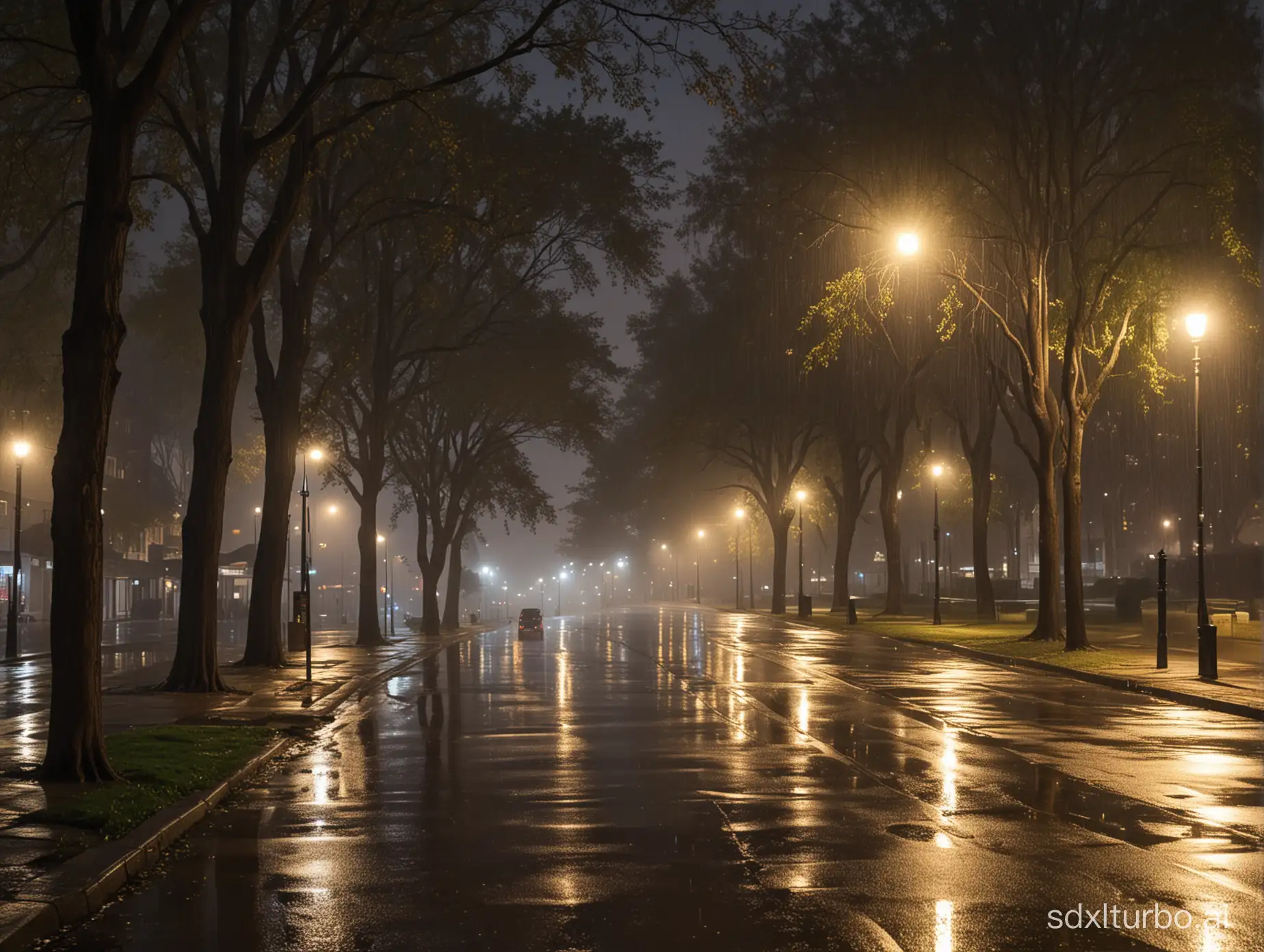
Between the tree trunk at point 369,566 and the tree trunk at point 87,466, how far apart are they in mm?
33220

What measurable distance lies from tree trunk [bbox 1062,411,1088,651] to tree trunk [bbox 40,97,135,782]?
27.9 m

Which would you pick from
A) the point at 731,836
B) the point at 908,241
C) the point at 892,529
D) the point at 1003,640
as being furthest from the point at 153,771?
the point at 892,529

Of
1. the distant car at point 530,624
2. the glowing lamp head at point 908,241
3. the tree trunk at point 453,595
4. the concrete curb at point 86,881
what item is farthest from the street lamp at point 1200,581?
the tree trunk at point 453,595

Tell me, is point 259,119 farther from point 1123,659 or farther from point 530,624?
point 530,624

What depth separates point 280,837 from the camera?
1186 centimetres

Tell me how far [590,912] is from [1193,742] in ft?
39.7

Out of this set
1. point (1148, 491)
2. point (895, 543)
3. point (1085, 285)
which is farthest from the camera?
point (1148, 491)

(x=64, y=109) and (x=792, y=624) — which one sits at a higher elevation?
(x=64, y=109)

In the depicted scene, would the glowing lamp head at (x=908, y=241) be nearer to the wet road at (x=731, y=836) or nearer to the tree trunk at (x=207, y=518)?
the wet road at (x=731, y=836)

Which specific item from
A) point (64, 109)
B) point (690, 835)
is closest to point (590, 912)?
point (690, 835)

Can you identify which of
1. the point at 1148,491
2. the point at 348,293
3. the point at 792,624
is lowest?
the point at 792,624

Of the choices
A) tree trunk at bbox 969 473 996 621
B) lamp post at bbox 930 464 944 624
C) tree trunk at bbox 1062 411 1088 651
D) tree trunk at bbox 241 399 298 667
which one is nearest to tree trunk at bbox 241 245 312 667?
tree trunk at bbox 241 399 298 667

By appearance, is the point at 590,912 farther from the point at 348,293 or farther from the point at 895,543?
the point at 895,543

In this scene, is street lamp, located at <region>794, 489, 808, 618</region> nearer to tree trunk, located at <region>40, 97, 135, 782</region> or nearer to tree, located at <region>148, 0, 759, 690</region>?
tree, located at <region>148, 0, 759, 690</region>
